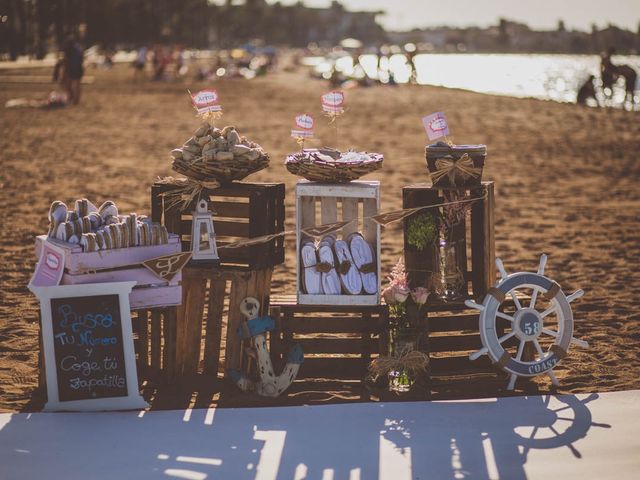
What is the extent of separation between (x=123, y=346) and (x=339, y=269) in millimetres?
1389

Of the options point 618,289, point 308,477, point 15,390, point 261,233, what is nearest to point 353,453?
point 308,477

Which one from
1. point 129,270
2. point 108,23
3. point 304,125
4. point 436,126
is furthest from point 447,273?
point 108,23

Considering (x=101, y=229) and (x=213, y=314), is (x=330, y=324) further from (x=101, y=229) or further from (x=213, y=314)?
(x=101, y=229)

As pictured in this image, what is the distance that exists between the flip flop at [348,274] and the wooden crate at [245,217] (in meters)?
0.46

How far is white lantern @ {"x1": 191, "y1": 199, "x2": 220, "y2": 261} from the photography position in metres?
6.13

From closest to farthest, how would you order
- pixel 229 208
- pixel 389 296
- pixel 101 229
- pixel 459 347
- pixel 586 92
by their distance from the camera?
1. pixel 101 229
2. pixel 389 296
3. pixel 459 347
4. pixel 229 208
5. pixel 586 92

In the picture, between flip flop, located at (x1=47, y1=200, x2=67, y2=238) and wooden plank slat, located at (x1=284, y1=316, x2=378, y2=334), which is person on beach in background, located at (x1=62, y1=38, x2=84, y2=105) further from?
wooden plank slat, located at (x1=284, y1=316, x2=378, y2=334)

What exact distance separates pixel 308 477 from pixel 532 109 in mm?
30663

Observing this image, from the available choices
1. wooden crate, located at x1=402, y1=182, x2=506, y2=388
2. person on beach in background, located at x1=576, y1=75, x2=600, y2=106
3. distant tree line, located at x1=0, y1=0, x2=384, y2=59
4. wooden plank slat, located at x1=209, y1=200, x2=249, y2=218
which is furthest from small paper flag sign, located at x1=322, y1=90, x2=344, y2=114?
distant tree line, located at x1=0, y1=0, x2=384, y2=59

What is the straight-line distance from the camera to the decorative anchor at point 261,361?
5930mm

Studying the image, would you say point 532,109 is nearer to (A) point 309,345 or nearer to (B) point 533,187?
(B) point 533,187

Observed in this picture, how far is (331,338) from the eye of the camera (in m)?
6.27

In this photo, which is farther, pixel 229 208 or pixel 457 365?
pixel 229 208

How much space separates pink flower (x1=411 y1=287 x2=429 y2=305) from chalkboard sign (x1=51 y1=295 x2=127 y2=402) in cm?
175
